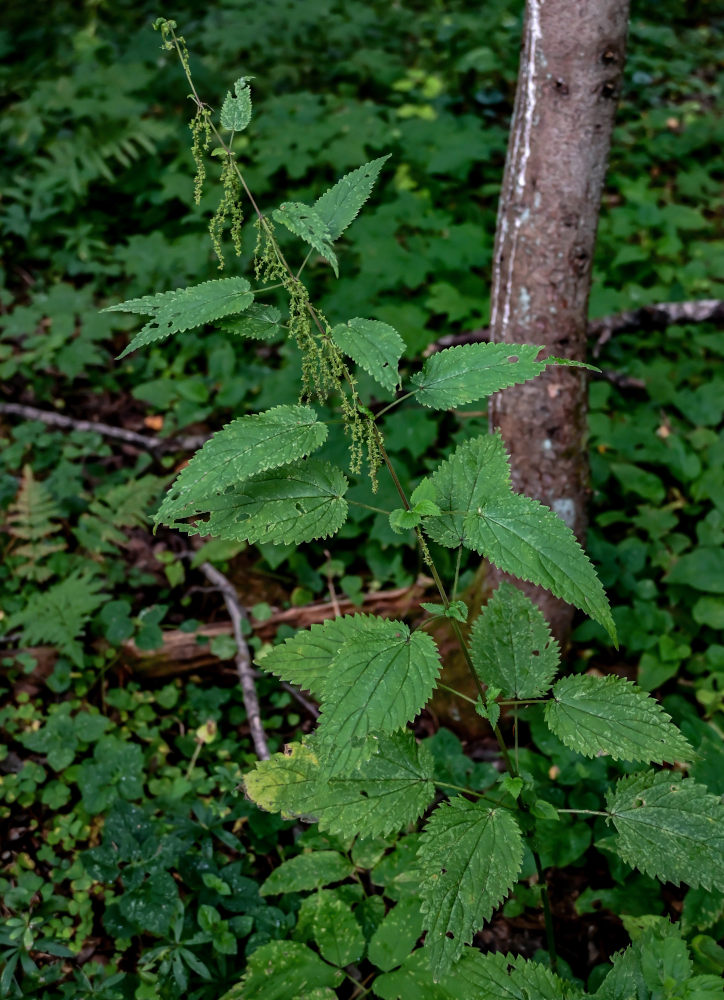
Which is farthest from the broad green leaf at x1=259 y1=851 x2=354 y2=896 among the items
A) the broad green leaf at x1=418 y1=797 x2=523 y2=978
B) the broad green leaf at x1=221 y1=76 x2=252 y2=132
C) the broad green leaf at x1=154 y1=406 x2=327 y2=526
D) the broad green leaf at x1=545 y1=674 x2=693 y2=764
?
the broad green leaf at x1=221 y1=76 x2=252 y2=132

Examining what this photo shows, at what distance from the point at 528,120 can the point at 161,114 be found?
4462mm

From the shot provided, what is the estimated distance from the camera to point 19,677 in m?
2.90

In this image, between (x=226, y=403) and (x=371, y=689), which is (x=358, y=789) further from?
(x=226, y=403)

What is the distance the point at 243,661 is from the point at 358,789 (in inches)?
51.8

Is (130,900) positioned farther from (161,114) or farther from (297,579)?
(161,114)

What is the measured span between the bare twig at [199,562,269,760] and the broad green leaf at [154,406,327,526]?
5.01 feet

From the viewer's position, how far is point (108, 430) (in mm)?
3846

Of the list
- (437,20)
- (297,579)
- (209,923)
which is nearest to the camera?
(209,923)

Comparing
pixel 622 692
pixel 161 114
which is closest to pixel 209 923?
pixel 622 692

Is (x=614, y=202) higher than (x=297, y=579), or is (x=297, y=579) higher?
(x=614, y=202)

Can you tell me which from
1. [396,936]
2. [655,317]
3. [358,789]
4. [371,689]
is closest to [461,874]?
[358,789]

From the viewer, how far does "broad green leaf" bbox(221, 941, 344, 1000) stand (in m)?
1.86

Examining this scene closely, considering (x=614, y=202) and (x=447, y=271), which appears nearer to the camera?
(x=447, y=271)

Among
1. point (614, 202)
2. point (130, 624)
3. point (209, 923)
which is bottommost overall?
point (209, 923)
